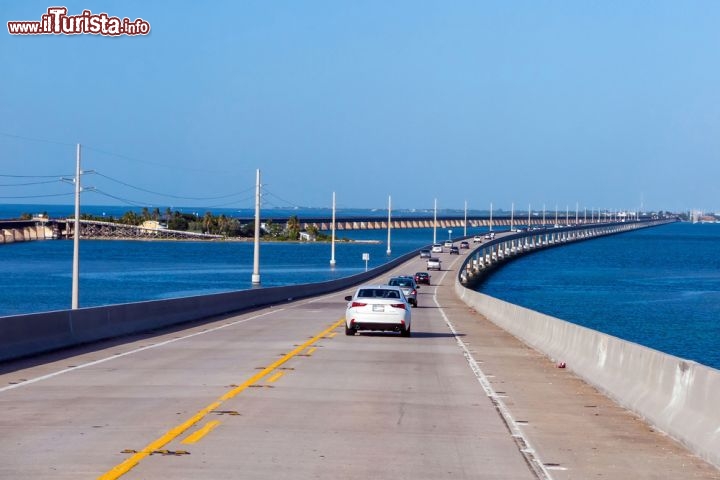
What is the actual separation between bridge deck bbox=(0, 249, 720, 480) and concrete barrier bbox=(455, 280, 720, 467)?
26 centimetres

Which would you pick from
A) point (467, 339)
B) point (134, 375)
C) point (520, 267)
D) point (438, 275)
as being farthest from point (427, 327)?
point (520, 267)

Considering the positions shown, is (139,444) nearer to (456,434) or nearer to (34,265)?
(456,434)

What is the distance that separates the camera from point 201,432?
12.8 m

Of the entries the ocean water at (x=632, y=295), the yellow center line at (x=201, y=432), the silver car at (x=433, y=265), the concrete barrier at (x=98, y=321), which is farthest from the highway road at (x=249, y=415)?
the silver car at (x=433, y=265)

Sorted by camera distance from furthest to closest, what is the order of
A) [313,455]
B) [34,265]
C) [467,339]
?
[34,265] < [467,339] < [313,455]

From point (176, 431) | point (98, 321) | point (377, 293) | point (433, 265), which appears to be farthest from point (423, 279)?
point (176, 431)

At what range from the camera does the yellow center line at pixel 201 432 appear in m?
12.2

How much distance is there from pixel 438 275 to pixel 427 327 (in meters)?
64.0

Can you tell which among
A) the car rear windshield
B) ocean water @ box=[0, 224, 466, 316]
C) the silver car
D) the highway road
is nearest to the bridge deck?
the highway road

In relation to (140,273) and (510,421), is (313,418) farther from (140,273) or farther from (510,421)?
(140,273)

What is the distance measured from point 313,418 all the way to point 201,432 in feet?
6.19

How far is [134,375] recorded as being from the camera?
1917 centimetres

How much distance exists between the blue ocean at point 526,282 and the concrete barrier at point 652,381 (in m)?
23.7

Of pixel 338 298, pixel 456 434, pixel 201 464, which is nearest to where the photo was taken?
pixel 201 464
